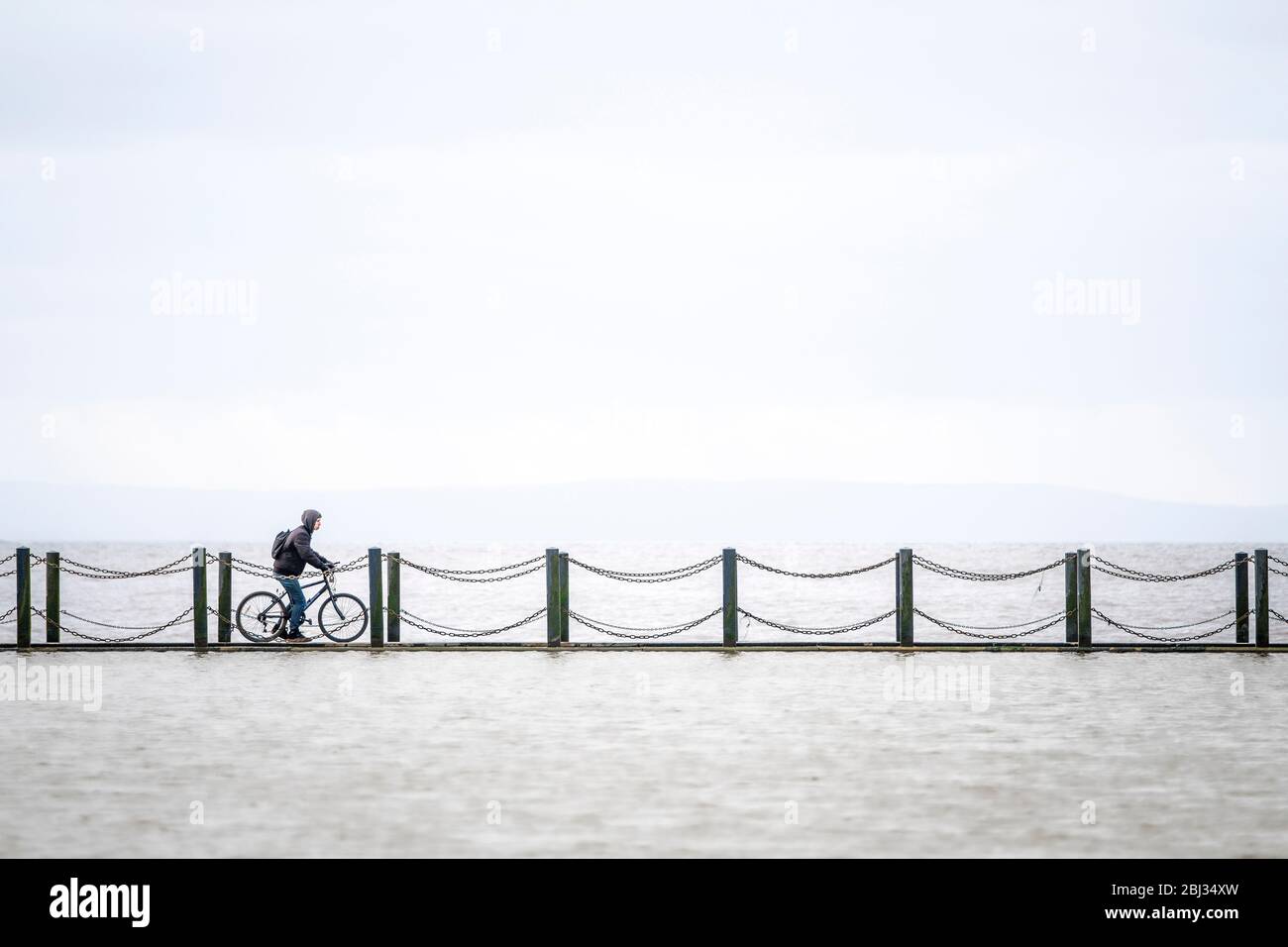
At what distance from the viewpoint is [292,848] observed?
6.92m

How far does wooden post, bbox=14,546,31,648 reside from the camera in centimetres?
1805

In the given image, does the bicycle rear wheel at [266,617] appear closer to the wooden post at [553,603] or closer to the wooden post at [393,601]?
the wooden post at [393,601]

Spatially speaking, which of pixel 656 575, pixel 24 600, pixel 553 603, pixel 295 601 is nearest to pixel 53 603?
pixel 24 600

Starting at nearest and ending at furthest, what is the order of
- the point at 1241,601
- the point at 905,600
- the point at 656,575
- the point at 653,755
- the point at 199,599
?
the point at 653,755 → the point at 656,575 → the point at 905,600 → the point at 1241,601 → the point at 199,599

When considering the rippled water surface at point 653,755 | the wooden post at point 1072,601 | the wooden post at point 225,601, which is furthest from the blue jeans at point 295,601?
the wooden post at point 1072,601

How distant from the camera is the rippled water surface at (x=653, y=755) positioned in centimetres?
723

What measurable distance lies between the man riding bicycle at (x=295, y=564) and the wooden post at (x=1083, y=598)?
10.5 m

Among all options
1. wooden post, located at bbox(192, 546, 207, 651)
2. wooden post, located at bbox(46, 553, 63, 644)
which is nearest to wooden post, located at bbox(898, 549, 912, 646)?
wooden post, located at bbox(192, 546, 207, 651)

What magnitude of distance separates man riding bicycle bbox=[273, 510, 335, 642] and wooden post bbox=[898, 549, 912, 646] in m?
8.13

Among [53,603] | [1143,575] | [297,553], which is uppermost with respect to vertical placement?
[297,553]

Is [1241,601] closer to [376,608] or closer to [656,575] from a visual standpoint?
[656,575]

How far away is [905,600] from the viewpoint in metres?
17.5

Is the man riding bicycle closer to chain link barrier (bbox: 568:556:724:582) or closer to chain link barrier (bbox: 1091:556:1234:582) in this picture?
chain link barrier (bbox: 568:556:724:582)

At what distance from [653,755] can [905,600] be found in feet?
28.2
